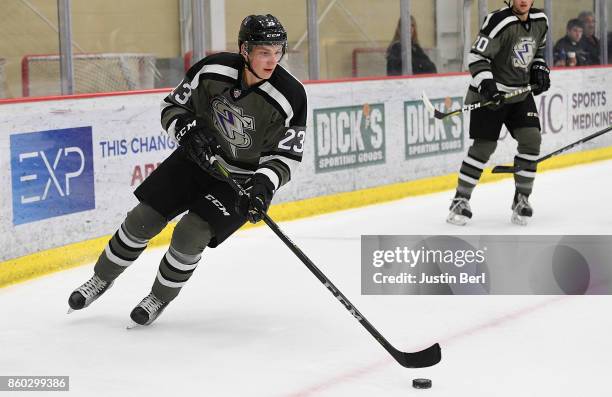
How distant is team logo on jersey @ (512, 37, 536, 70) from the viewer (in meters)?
5.29

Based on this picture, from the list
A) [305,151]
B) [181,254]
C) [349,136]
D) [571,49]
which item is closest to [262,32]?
[181,254]

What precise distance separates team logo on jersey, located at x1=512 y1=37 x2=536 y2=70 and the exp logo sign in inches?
80.9

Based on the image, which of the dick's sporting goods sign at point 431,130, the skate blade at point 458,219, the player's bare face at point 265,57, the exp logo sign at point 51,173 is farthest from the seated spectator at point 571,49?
the player's bare face at point 265,57

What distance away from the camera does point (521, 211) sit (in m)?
5.43

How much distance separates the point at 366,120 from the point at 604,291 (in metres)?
2.88

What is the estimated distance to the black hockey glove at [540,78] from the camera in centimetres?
528

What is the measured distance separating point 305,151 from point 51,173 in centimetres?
195

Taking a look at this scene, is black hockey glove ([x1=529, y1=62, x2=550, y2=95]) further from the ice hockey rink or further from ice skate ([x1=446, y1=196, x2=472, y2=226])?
the ice hockey rink

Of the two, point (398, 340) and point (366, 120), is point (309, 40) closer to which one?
point (366, 120)

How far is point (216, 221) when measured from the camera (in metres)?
3.22

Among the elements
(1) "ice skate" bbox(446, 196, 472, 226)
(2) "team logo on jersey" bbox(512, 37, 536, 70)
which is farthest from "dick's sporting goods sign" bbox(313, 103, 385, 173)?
(2) "team logo on jersey" bbox(512, 37, 536, 70)

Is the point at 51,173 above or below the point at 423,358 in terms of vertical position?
above

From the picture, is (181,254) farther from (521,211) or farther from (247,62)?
(521,211)

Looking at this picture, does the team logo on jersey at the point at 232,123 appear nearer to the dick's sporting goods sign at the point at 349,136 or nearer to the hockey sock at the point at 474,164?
the hockey sock at the point at 474,164
